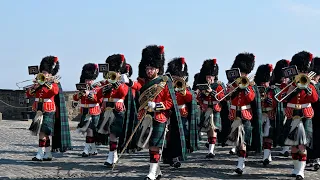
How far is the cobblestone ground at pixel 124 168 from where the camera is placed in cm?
907

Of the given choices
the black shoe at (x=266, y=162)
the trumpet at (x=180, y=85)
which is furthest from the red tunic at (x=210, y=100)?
the trumpet at (x=180, y=85)

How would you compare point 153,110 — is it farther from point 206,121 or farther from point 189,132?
point 206,121

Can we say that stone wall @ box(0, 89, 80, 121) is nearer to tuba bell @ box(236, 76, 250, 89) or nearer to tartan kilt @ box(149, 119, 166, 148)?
tuba bell @ box(236, 76, 250, 89)

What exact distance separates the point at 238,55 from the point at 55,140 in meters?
4.28

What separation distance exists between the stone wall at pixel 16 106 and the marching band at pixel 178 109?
12232 mm

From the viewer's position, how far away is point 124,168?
9992 mm

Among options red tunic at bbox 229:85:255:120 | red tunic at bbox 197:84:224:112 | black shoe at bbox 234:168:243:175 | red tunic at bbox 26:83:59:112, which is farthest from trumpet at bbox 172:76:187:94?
red tunic at bbox 26:83:59:112

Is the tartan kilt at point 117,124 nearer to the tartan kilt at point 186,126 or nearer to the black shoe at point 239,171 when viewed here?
the tartan kilt at point 186,126

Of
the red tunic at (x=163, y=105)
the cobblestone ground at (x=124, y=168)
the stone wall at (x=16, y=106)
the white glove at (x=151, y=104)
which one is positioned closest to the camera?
the white glove at (x=151, y=104)

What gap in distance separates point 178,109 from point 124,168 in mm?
1927

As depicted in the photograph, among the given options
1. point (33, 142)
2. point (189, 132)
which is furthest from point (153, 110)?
point (33, 142)

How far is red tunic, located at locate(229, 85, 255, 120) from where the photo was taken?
9.48 metres

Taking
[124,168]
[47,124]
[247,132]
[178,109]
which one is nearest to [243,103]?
[247,132]

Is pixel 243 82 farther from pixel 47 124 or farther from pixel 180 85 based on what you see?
pixel 47 124
